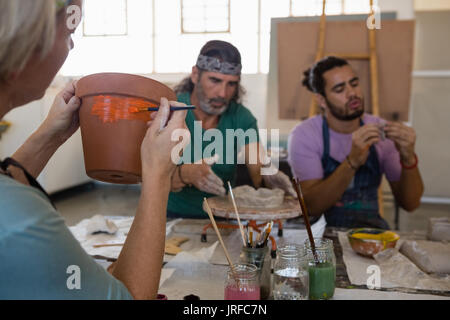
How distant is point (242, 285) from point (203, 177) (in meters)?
0.75

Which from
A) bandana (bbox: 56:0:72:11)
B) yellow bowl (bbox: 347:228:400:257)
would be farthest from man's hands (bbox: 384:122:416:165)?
bandana (bbox: 56:0:72:11)

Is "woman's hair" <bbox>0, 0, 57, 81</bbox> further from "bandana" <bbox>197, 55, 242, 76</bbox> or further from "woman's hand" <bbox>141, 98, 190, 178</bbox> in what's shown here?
A: "bandana" <bbox>197, 55, 242, 76</bbox>

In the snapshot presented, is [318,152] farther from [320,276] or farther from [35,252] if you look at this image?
[35,252]

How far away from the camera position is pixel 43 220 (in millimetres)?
474

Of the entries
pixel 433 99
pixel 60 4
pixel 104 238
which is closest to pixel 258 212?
pixel 104 238

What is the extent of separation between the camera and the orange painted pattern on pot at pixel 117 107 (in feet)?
2.51

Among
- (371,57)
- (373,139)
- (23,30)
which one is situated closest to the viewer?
(23,30)

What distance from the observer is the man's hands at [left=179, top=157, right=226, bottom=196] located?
149 cm

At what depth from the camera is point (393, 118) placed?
269 cm

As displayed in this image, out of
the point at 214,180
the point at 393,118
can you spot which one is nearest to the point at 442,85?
the point at 393,118

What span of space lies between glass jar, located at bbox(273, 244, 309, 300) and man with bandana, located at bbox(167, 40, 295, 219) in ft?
2.18

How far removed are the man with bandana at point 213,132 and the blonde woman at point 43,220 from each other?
0.85 metres
